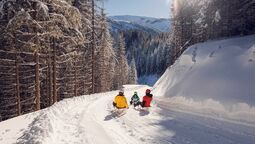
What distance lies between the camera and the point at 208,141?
1141cm

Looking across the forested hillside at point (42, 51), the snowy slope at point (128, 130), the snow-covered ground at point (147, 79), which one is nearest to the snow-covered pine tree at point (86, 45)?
the forested hillside at point (42, 51)

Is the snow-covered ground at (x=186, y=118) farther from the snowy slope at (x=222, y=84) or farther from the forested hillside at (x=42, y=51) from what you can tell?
the forested hillside at (x=42, y=51)

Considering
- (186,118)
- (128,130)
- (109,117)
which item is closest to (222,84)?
(186,118)

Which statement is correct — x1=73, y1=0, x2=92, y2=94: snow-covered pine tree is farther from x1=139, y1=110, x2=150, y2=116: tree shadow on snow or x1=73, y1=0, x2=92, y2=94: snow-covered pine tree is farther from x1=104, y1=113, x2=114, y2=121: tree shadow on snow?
x1=104, y1=113, x2=114, y2=121: tree shadow on snow

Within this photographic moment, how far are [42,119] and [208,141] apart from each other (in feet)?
23.7

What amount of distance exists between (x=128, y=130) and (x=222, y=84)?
333 inches

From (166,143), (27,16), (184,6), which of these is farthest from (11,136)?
(184,6)

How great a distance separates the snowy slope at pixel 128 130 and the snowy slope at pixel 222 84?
4.98ft

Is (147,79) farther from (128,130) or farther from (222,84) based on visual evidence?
(128,130)

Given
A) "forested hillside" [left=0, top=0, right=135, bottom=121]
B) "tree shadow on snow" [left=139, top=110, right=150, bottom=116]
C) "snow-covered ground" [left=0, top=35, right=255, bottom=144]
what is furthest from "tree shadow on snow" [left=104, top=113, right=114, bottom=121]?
"forested hillside" [left=0, top=0, right=135, bottom=121]

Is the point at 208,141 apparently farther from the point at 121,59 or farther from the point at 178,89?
the point at 121,59

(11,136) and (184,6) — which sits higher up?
(184,6)

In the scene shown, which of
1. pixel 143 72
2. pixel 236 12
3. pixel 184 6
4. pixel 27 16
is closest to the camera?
pixel 27 16

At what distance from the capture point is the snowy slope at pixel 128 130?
11.5m
